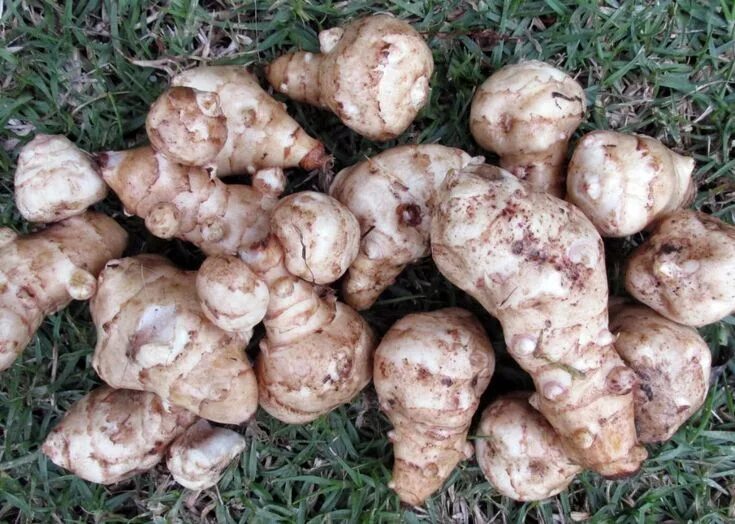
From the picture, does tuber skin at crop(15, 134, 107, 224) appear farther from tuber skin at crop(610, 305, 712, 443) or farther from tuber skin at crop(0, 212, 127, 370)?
tuber skin at crop(610, 305, 712, 443)

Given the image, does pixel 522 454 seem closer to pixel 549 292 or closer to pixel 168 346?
→ pixel 549 292

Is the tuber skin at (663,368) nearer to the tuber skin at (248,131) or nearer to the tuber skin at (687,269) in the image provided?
the tuber skin at (687,269)

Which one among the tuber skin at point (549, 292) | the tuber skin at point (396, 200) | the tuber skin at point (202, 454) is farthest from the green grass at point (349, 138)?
the tuber skin at point (549, 292)

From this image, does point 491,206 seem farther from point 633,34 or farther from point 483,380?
point 633,34

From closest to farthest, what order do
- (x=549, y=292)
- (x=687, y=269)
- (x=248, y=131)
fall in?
(x=549, y=292), (x=687, y=269), (x=248, y=131)

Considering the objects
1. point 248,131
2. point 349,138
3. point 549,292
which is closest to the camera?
point 549,292

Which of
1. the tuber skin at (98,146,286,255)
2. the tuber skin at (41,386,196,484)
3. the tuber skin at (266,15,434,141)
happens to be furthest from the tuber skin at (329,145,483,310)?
the tuber skin at (41,386,196,484)

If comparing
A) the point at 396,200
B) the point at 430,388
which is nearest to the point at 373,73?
the point at 396,200
